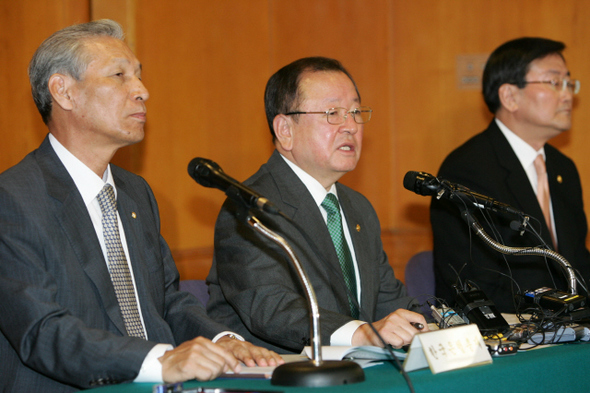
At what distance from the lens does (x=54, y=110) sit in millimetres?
2254

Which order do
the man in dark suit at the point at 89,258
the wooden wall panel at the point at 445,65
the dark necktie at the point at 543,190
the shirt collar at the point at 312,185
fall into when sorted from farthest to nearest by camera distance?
the wooden wall panel at the point at 445,65
the dark necktie at the point at 543,190
the shirt collar at the point at 312,185
the man in dark suit at the point at 89,258

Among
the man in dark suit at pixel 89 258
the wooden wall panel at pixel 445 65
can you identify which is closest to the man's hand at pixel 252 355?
the man in dark suit at pixel 89 258

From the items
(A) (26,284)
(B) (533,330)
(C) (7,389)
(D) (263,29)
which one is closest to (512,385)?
(B) (533,330)

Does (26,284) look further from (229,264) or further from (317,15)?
(317,15)

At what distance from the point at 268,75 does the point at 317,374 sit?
2.67 meters

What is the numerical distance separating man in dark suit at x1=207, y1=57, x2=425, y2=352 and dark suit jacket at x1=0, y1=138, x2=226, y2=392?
0.59 feet

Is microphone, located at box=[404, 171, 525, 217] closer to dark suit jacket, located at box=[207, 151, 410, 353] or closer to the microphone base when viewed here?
dark suit jacket, located at box=[207, 151, 410, 353]

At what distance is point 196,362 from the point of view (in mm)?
1564

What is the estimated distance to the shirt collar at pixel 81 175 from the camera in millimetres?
2145

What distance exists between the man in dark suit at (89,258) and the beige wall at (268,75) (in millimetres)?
756

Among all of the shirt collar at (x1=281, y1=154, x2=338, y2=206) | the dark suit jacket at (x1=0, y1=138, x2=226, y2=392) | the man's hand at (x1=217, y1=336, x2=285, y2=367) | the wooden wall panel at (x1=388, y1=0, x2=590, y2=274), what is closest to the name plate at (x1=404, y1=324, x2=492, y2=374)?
the man's hand at (x1=217, y1=336, x2=285, y2=367)

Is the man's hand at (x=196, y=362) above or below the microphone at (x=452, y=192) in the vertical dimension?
below

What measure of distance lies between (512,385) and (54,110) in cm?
170

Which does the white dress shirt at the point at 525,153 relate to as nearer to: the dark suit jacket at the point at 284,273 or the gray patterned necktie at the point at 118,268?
the dark suit jacket at the point at 284,273
